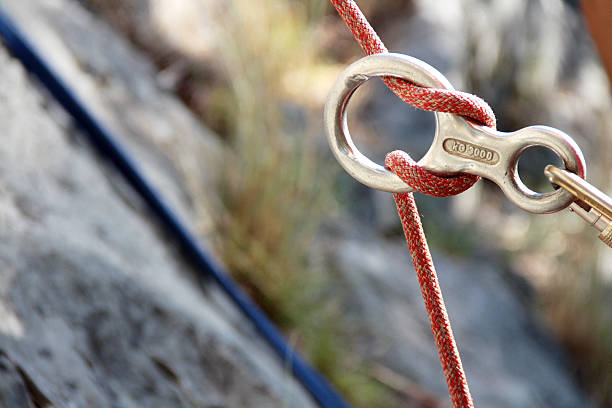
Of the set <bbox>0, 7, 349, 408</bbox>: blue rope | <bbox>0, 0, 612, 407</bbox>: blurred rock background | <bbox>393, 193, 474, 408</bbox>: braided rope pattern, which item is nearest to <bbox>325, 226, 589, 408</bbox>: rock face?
<bbox>0, 0, 612, 407</bbox>: blurred rock background

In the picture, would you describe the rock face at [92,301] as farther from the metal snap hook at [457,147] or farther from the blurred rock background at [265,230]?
the metal snap hook at [457,147]

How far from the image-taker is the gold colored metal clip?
458 mm

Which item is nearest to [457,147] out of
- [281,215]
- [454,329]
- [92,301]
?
[92,301]

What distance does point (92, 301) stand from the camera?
34.4 inches

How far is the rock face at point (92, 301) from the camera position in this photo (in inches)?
29.7

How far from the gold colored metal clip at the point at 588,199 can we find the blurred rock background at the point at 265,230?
539 millimetres

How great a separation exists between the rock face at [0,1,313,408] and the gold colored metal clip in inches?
21.1

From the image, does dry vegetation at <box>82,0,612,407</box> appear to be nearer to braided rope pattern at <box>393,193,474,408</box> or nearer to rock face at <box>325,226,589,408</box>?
rock face at <box>325,226,589,408</box>

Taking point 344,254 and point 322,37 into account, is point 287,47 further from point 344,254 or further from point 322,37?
point 344,254

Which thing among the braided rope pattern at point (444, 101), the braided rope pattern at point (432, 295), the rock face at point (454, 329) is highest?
the braided rope pattern at point (444, 101)

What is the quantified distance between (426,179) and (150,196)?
88cm

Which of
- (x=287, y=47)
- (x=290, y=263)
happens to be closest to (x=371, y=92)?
(x=287, y=47)

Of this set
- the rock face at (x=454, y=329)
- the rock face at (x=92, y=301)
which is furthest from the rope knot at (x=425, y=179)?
the rock face at (x=454, y=329)

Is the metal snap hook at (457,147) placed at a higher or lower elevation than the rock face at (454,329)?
higher
